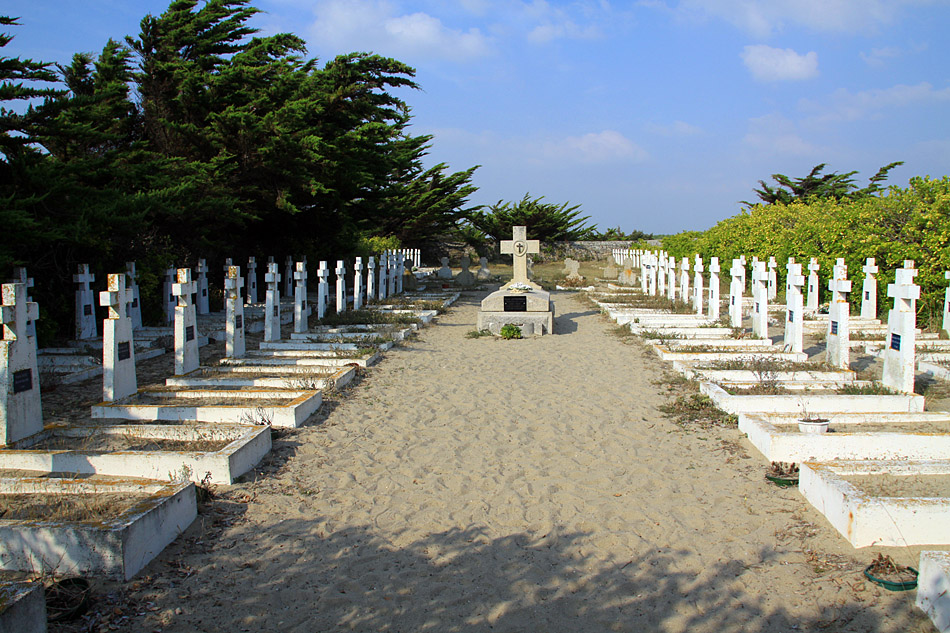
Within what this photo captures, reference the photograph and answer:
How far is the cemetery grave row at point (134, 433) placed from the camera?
3740 millimetres

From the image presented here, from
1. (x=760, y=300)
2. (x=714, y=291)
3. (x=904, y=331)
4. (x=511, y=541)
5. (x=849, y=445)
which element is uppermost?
(x=714, y=291)

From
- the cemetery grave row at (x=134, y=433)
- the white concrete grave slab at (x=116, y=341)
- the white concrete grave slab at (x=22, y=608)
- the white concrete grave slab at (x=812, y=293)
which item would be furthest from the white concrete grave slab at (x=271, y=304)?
the white concrete grave slab at (x=812, y=293)

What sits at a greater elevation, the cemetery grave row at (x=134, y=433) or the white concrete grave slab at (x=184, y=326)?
the white concrete grave slab at (x=184, y=326)

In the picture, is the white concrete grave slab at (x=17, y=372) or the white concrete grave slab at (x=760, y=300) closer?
the white concrete grave slab at (x=17, y=372)

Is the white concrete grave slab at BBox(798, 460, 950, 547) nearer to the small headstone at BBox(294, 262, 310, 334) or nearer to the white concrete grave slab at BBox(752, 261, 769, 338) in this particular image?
the white concrete grave slab at BBox(752, 261, 769, 338)

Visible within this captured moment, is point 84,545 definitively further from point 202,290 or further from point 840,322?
point 202,290

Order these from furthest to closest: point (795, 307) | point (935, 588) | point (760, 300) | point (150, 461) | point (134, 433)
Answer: point (760, 300) < point (795, 307) < point (134, 433) < point (150, 461) < point (935, 588)

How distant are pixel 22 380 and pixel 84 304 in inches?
246

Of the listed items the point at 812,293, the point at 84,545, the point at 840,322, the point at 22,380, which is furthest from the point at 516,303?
the point at 84,545

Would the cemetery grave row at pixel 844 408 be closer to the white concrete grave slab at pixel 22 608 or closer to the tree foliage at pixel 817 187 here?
the white concrete grave slab at pixel 22 608

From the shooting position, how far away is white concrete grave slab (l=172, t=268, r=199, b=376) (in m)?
8.38

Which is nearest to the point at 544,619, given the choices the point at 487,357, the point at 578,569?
the point at 578,569

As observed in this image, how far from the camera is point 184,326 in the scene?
8570 millimetres

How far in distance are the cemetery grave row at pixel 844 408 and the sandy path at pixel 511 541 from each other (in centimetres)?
21
